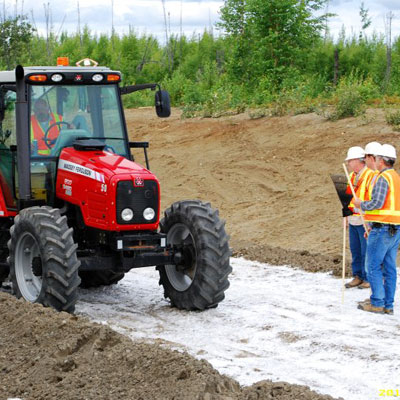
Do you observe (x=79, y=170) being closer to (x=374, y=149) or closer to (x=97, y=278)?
(x=97, y=278)

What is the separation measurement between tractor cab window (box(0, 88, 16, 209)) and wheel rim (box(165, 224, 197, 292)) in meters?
1.91

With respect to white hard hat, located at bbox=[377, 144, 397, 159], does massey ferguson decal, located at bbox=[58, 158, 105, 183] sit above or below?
below

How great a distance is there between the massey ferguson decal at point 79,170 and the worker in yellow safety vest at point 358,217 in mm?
3138

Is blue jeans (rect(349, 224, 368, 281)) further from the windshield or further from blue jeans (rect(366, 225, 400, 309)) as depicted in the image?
the windshield

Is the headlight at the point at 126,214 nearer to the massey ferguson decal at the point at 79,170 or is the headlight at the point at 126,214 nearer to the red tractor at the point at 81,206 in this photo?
the red tractor at the point at 81,206

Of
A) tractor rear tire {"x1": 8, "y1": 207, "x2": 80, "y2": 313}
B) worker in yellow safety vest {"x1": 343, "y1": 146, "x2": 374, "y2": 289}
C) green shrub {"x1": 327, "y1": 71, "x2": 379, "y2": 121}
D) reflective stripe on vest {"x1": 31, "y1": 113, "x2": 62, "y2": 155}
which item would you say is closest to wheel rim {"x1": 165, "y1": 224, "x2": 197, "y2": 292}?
tractor rear tire {"x1": 8, "y1": 207, "x2": 80, "y2": 313}

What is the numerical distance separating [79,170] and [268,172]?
31.3 ft

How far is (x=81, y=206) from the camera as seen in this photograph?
29.0 ft

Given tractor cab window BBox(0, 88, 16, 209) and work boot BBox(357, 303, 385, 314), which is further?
tractor cab window BBox(0, 88, 16, 209)

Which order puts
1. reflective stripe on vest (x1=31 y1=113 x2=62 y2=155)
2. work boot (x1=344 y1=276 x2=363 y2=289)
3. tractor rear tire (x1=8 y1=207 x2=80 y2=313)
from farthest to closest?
work boot (x1=344 y1=276 x2=363 y2=289), reflective stripe on vest (x1=31 y1=113 x2=62 y2=155), tractor rear tire (x1=8 y1=207 x2=80 y2=313)

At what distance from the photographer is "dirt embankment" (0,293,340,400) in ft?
18.9

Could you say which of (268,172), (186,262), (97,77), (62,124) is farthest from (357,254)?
(268,172)

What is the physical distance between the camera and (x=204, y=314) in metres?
8.92

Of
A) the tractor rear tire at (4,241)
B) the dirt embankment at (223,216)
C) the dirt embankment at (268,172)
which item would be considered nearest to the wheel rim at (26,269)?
the dirt embankment at (223,216)
